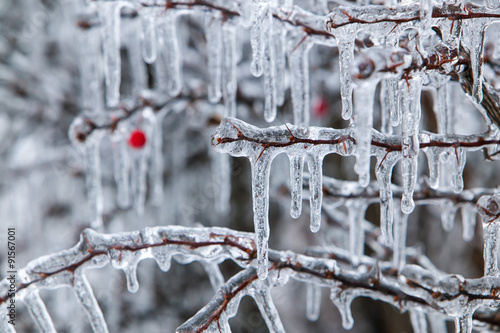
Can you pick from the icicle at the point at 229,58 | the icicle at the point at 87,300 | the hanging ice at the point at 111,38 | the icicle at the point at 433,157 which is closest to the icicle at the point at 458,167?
the icicle at the point at 433,157

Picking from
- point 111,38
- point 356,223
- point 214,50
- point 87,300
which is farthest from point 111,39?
point 356,223

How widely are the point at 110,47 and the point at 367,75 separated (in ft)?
2.79

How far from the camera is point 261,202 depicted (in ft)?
2.60

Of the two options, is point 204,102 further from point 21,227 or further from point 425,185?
point 21,227

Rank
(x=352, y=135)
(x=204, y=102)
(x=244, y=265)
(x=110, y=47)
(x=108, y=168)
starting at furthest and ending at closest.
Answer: (x=108, y=168)
(x=204, y=102)
(x=110, y=47)
(x=244, y=265)
(x=352, y=135)

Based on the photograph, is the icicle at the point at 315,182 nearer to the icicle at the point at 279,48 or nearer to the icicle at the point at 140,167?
the icicle at the point at 279,48

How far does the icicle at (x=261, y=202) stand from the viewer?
76 cm

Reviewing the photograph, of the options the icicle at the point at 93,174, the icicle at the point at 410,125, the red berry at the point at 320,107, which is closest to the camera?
the icicle at the point at 410,125

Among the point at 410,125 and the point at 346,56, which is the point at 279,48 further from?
the point at 410,125

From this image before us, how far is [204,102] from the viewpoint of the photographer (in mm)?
1451

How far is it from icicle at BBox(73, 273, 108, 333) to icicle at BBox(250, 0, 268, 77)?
0.52 metres

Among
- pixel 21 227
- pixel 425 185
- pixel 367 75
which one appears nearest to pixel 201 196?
pixel 21 227

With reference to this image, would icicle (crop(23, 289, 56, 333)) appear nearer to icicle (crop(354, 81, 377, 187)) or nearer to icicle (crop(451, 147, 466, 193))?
icicle (crop(354, 81, 377, 187))

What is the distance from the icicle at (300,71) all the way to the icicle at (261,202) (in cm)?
34
